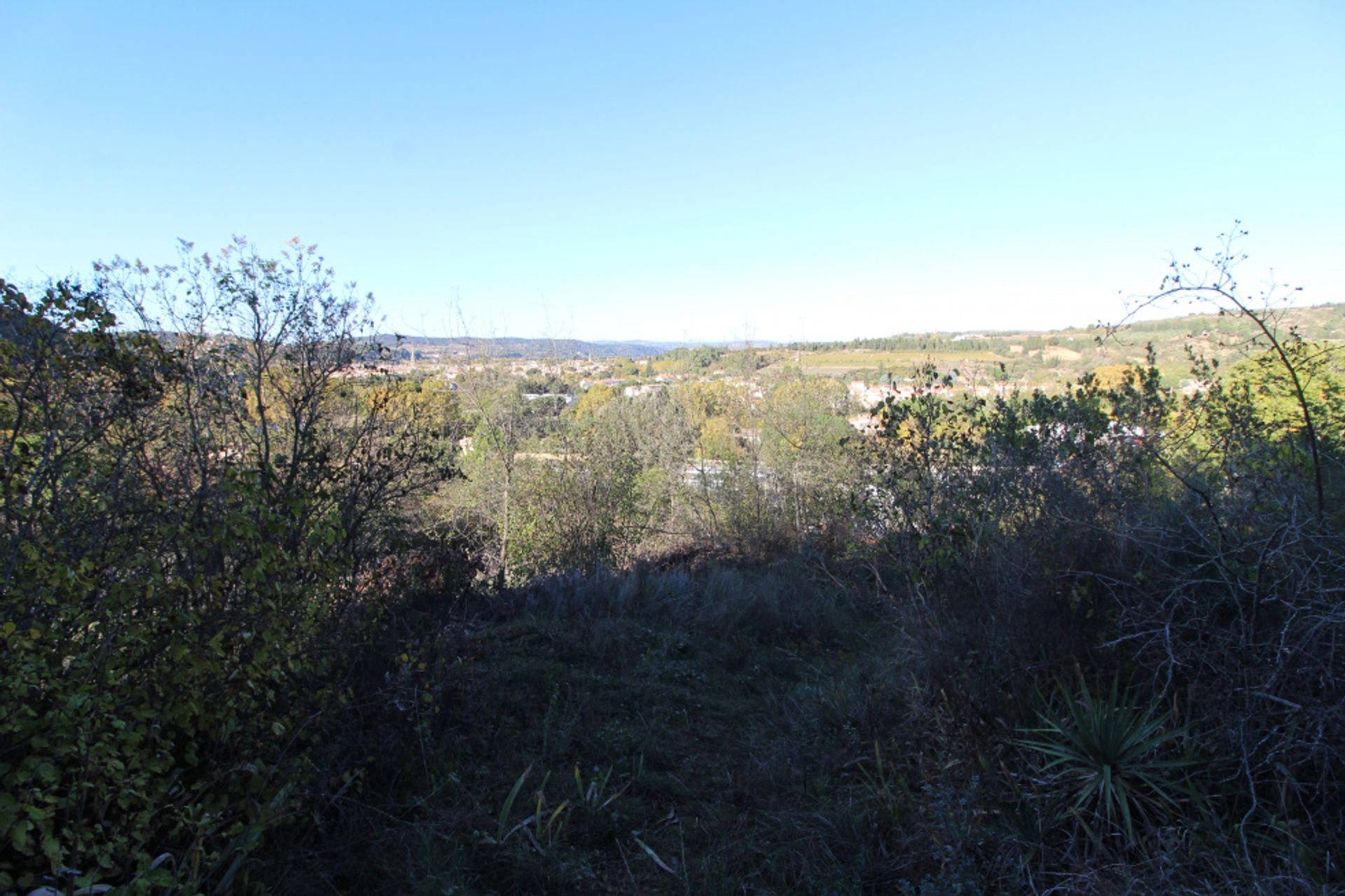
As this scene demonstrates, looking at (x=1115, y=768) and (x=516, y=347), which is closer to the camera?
(x=1115, y=768)

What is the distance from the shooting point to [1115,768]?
3230mm

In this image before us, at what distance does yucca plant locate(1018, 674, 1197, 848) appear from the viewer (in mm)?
3055

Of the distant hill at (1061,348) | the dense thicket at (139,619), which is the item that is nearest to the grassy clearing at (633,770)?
the dense thicket at (139,619)

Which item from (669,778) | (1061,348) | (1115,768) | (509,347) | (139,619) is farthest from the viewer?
(509,347)

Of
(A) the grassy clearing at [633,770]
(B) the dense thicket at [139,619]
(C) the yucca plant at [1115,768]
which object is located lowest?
(A) the grassy clearing at [633,770]

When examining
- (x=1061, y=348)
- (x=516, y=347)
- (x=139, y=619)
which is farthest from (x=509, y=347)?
(x=139, y=619)

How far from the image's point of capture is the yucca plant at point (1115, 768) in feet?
10.0

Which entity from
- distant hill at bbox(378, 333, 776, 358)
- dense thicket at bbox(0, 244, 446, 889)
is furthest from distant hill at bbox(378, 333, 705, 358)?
dense thicket at bbox(0, 244, 446, 889)

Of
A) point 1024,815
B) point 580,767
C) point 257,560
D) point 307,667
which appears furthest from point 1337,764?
point 257,560

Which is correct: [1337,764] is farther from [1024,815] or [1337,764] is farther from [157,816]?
[157,816]

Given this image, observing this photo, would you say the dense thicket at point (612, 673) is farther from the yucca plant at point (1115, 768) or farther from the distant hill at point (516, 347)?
the distant hill at point (516, 347)

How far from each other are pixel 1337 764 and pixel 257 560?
4.79 metres

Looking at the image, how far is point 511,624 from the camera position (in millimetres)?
6539

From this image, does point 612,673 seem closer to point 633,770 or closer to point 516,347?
point 633,770
